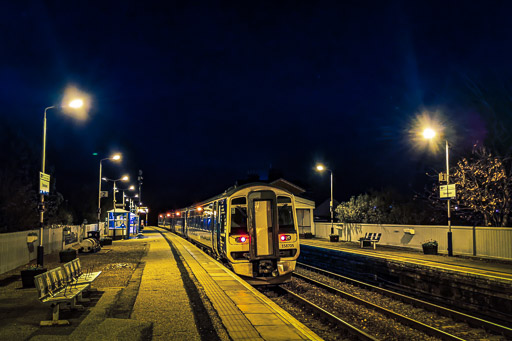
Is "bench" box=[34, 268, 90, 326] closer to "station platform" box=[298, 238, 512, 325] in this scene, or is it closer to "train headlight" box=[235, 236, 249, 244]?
"train headlight" box=[235, 236, 249, 244]

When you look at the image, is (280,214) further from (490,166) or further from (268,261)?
(490,166)

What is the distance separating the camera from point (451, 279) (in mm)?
15281

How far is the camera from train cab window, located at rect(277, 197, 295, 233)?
14383 mm

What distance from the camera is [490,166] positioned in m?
24.9

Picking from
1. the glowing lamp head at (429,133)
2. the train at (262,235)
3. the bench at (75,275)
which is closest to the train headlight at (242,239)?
the train at (262,235)

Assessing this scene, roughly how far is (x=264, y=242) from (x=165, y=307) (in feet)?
16.3

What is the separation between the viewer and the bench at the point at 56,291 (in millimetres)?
8023

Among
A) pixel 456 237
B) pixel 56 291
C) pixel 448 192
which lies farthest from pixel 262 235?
pixel 456 237

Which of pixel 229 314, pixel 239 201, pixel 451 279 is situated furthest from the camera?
pixel 451 279

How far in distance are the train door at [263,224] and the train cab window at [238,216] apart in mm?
506

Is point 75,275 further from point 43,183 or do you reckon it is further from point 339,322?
point 339,322

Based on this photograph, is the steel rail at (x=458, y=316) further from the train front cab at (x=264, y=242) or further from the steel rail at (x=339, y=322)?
the train front cab at (x=264, y=242)

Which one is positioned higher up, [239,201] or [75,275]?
[239,201]

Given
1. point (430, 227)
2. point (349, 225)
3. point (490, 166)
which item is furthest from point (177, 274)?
point (349, 225)
